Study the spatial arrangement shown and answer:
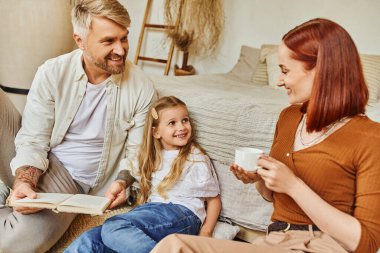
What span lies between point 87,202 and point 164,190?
0.31 metres

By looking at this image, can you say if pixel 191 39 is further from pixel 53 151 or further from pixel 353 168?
pixel 353 168

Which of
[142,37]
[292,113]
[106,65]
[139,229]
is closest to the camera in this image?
[292,113]

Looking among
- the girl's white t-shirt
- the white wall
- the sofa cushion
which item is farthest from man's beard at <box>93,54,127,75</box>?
the white wall

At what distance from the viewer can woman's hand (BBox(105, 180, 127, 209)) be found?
1.33m

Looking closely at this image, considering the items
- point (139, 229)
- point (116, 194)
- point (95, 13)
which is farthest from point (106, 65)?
point (139, 229)

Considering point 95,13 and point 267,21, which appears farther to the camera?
point 267,21

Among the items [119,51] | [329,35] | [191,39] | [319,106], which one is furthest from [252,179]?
[191,39]

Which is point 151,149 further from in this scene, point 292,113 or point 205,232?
point 292,113

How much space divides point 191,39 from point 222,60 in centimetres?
30

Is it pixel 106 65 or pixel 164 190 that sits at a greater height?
pixel 106 65

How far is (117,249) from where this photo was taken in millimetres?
1204

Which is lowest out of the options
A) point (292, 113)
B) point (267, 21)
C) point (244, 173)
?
point (244, 173)

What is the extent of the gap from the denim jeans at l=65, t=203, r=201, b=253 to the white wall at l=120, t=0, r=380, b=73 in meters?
1.93

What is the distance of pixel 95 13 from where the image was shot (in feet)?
4.63
